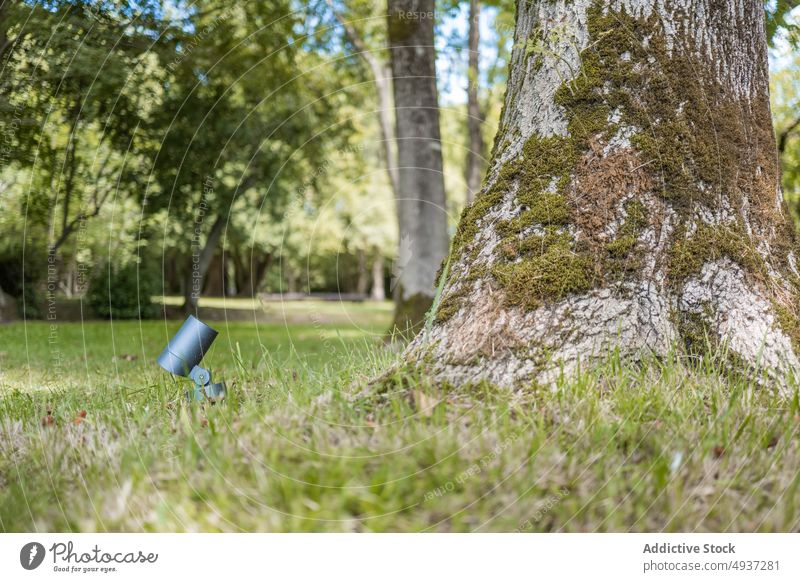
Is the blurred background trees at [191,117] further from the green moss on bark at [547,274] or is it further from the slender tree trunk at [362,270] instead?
the slender tree trunk at [362,270]

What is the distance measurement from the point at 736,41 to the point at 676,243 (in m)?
1.20

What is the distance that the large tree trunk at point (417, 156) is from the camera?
8.19 metres

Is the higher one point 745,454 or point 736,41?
point 736,41

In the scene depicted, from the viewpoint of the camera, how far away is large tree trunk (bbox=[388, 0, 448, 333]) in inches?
322

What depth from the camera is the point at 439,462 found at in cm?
201

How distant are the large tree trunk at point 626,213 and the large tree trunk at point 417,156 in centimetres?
502

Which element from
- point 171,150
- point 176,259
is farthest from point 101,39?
point 176,259

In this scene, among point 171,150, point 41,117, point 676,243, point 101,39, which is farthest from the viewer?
point 171,150

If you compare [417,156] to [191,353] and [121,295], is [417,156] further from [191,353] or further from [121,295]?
[121,295]

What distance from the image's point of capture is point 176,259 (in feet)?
77.3

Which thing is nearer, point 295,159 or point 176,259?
point 295,159

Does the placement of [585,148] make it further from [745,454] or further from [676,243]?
[745,454]

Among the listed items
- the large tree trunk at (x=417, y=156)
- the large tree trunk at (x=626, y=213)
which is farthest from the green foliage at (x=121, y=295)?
the large tree trunk at (x=626, y=213)
